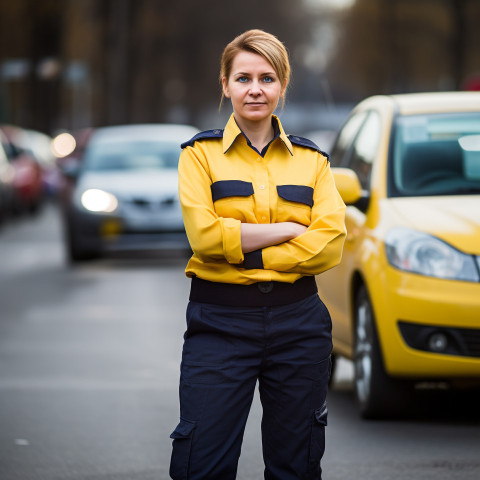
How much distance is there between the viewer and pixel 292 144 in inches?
167

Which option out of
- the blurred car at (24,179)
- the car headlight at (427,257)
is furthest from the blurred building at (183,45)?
the car headlight at (427,257)

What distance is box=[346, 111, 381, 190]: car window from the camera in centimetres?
743

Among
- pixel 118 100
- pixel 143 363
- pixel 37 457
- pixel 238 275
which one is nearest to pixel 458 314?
pixel 37 457

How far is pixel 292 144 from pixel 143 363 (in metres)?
4.79

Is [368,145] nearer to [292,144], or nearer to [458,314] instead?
[458,314]

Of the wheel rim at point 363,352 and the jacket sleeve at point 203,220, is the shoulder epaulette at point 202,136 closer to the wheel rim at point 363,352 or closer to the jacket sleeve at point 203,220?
the jacket sleeve at point 203,220

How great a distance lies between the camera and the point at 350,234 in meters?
7.33

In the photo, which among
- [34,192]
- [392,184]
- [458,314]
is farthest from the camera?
[34,192]

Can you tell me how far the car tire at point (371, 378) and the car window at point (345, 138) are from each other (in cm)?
143

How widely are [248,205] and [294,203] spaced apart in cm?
14

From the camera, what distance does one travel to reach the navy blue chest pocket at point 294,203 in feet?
13.7

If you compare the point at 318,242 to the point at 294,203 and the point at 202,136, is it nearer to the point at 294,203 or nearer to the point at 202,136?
the point at 294,203

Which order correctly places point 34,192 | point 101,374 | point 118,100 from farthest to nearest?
point 118,100, point 34,192, point 101,374

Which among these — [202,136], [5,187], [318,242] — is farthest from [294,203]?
[5,187]
